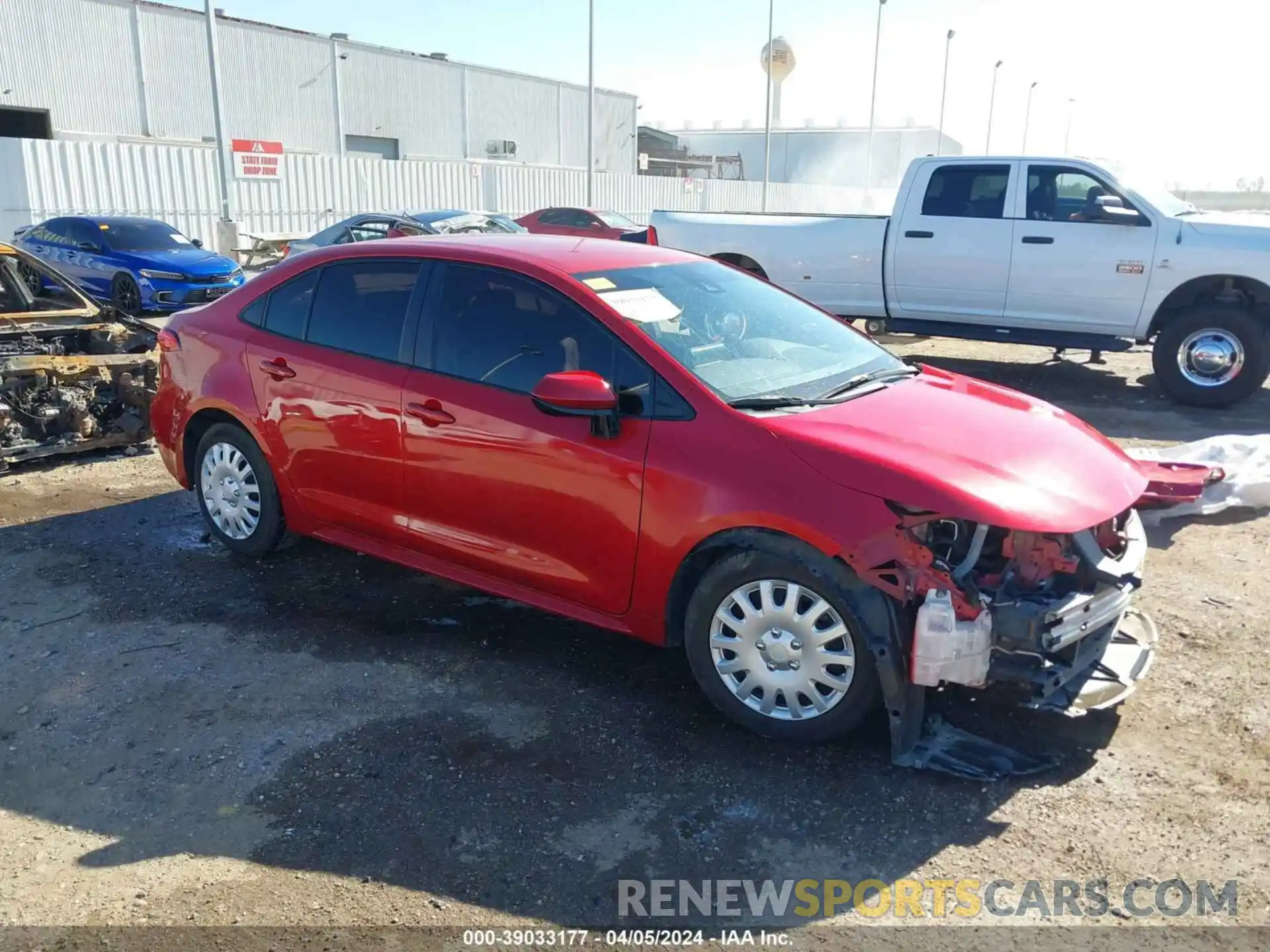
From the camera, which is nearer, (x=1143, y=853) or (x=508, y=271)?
(x=1143, y=853)

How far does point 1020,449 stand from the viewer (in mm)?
3691

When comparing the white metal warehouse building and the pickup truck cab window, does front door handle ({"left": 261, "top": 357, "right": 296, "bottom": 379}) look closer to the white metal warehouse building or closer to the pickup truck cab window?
the pickup truck cab window

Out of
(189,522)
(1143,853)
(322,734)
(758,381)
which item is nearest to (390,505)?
(322,734)

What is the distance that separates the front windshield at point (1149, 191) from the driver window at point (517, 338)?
7215 millimetres

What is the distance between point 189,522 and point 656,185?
3406 cm

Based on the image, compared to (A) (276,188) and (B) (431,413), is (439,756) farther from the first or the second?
(A) (276,188)

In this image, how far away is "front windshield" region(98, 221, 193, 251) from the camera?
15.0m

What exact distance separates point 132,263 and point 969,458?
46.8ft

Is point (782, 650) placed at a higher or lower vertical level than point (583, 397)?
lower

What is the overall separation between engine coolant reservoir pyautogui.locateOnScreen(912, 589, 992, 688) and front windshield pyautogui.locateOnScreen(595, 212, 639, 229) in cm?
1838

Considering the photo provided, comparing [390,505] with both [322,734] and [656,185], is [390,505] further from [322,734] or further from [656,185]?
[656,185]

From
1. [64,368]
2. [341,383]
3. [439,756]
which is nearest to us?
[439,756]

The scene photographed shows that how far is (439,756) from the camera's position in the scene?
357 centimetres

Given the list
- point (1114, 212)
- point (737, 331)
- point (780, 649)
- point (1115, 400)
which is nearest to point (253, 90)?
point (1114, 212)
